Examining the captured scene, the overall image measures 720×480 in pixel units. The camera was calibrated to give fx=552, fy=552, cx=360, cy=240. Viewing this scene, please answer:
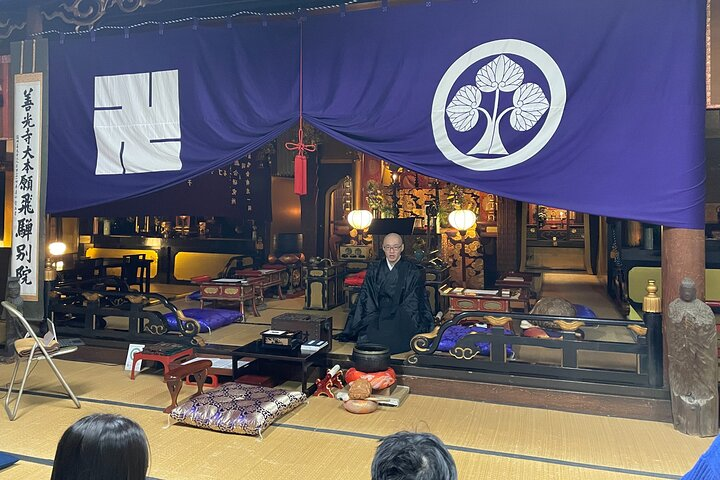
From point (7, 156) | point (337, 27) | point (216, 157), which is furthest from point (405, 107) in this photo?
point (7, 156)

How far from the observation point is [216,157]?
5.25 metres

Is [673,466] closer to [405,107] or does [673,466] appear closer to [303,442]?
[303,442]

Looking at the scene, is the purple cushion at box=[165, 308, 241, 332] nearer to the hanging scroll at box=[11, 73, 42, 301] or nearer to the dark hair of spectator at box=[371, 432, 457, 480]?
the hanging scroll at box=[11, 73, 42, 301]

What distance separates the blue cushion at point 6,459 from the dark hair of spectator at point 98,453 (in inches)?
96.9

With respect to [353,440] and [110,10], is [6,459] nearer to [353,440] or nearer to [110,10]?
[353,440]

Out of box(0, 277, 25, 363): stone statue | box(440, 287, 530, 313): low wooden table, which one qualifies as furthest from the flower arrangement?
box(0, 277, 25, 363): stone statue

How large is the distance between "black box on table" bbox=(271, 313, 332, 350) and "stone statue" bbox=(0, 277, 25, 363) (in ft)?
8.70

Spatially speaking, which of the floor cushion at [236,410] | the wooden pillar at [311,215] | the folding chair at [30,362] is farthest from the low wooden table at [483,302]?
the wooden pillar at [311,215]

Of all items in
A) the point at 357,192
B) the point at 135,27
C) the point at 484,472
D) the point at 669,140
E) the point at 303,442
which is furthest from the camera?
the point at 357,192

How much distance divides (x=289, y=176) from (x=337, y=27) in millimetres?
6031

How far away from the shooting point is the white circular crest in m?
4.44

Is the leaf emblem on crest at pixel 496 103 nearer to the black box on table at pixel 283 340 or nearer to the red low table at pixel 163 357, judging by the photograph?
the black box on table at pixel 283 340

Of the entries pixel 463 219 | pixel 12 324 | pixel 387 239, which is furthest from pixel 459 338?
pixel 12 324

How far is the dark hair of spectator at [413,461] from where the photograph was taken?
1.27 meters
